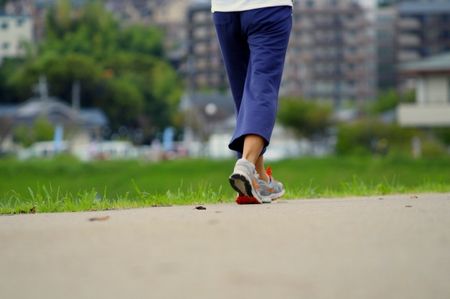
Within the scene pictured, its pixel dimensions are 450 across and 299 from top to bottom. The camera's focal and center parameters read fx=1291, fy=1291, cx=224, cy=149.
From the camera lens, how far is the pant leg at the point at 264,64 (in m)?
5.35

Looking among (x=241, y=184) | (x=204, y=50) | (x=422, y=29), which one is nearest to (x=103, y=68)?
(x=204, y=50)

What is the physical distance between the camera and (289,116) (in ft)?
257

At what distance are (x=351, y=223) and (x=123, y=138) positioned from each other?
9191 cm

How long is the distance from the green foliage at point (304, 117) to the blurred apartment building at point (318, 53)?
5075cm

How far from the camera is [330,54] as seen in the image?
443 ft

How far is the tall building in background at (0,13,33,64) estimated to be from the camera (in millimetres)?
69750

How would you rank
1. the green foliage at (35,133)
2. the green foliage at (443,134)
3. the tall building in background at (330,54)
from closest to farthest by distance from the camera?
the green foliage at (443,134)
the green foliage at (35,133)
the tall building in background at (330,54)

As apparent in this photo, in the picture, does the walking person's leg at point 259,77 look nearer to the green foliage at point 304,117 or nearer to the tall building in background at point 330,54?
the green foliage at point 304,117

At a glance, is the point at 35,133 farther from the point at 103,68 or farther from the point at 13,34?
the point at 103,68

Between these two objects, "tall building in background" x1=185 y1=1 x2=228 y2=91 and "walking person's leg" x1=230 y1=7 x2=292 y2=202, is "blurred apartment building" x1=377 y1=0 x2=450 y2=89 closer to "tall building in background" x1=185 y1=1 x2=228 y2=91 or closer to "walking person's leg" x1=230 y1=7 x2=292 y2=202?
"tall building in background" x1=185 y1=1 x2=228 y2=91

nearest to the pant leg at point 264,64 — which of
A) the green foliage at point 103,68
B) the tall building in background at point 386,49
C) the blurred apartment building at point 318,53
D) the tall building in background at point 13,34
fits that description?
the tall building in background at point 13,34

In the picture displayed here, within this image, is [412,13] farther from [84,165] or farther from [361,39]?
[84,165]

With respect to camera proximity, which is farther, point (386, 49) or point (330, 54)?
point (386, 49)

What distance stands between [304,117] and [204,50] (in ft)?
182
